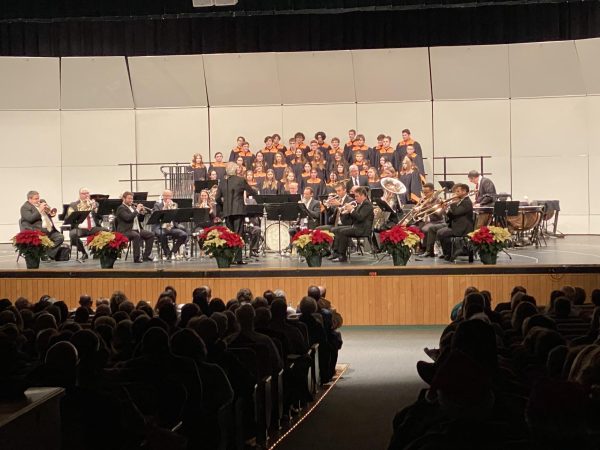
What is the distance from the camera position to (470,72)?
73.0 ft

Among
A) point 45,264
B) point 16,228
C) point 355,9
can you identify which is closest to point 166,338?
point 45,264

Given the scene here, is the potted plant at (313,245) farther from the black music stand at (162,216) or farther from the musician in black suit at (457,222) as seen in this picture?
the black music stand at (162,216)

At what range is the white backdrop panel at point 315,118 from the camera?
2303 centimetres

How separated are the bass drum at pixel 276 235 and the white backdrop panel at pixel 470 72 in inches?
299

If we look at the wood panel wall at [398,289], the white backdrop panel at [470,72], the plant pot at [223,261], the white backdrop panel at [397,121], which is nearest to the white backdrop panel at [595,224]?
the white backdrop panel at [470,72]

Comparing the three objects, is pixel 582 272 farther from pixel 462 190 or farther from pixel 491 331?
pixel 491 331

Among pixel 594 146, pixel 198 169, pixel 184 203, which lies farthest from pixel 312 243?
pixel 594 146

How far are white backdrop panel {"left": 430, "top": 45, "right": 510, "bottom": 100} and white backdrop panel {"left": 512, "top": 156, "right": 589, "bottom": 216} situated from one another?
71.9 inches

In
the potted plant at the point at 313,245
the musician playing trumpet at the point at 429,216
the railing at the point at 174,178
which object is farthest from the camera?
the railing at the point at 174,178

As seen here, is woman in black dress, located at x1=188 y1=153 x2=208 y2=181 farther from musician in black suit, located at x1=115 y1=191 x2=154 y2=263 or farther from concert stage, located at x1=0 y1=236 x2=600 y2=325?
concert stage, located at x1=0 y1=236 x2=600 y2=325

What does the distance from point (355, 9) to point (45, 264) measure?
9713 millimetres

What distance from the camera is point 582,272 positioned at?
12078 millimetres

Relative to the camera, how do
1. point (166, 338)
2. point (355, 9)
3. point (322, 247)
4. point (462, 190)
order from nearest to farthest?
point (166, 338) → point (322, 247) → point (462, 190) → point (355, 9)

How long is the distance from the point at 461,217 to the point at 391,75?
8809mm
